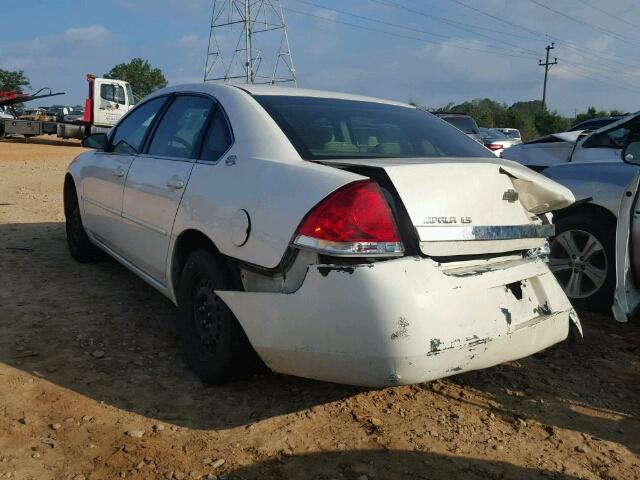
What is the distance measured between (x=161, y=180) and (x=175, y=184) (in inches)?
8.7

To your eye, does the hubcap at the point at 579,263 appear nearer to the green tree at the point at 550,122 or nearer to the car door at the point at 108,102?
the car door at the point at 108,102

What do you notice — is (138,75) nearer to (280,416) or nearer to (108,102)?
(108,102)

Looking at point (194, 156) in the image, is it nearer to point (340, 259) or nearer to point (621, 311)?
point (340, 259)

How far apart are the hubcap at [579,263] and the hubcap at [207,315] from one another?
9.56 feet

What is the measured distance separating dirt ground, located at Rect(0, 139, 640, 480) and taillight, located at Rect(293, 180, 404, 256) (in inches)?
34.6

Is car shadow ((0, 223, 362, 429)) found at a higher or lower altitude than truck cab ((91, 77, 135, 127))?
lower

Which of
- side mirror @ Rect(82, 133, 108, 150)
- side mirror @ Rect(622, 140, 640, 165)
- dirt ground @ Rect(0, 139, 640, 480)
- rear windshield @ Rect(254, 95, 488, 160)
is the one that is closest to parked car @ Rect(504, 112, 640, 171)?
side mirror @ Rect(622, 140, 640, 165)

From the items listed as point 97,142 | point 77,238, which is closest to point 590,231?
point 97,142

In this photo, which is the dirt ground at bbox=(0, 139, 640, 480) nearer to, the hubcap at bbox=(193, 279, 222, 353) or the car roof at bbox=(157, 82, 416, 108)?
the hubcap at bbox=(193, 279, 222, 353)

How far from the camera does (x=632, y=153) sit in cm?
367

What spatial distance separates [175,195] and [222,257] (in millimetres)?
600

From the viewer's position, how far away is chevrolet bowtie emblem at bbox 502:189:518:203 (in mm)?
2744

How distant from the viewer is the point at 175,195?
3260mm

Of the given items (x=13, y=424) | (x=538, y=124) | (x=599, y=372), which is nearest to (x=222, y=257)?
(x=13, y=424)
